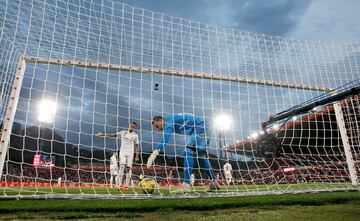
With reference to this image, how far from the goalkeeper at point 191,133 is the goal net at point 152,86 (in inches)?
0.8

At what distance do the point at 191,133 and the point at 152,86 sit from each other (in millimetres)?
1267

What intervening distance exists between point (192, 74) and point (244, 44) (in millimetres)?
1847

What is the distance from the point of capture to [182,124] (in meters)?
5.33

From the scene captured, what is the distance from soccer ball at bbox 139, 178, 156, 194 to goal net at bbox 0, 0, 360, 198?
2 cm

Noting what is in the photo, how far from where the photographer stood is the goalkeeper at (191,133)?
503 cm

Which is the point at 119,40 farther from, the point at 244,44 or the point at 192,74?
the point at 244,44

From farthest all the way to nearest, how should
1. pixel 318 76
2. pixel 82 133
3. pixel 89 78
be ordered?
pixel 318 76, pixel 89 78, pixel 82 133

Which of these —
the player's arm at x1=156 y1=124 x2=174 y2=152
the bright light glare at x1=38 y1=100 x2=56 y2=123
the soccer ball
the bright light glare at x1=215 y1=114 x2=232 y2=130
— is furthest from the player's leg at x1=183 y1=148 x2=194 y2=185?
the bright light glare at x1=38 y1=100 x2=56 y2=123

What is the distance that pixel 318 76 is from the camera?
7609mm

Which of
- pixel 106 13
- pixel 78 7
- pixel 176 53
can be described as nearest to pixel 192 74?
pixel 176 53

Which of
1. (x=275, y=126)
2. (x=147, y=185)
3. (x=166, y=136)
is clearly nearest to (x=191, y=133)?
(x=166, y=136)

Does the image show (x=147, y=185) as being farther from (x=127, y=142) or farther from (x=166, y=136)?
(x=127, y=142)

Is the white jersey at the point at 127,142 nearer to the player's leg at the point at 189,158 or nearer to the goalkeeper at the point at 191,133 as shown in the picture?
the goalkeeper at the point at 191,133

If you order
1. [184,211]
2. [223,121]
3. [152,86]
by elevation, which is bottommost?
[184,211]
